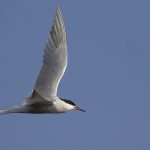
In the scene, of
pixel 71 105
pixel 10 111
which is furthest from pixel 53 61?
pixel 10 111

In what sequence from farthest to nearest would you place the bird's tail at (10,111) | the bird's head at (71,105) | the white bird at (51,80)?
the bird's head at (71,105) → the bird's tail at (10,111) → the white bird at (51,80)

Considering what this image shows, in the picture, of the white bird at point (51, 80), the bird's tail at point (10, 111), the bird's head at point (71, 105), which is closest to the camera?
the white bird at point (51, 80)

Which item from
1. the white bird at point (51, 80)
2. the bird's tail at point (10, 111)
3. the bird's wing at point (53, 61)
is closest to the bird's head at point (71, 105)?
the white bird at point (51, 80)

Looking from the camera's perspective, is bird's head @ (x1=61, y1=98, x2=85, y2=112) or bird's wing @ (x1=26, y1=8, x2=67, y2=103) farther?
bird's head @ (x1=61, y1=98, x2=85, y2=112)

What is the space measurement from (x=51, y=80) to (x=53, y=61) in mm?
647

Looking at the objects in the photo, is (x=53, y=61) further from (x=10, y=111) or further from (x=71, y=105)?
(x=10, y=111)

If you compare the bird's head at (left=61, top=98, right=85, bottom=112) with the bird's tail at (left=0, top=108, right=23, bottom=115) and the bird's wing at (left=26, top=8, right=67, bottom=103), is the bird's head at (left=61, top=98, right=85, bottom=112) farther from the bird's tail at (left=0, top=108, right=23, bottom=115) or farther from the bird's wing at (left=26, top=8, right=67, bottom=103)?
the bird's tail at (left=0, top=108, right=23, bottom=115)

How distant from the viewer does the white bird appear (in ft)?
44.9

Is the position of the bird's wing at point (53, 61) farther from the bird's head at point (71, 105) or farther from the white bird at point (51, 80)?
the bird's head at point (71, 105)

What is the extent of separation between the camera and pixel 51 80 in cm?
1414

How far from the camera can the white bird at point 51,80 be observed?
44.9 ft

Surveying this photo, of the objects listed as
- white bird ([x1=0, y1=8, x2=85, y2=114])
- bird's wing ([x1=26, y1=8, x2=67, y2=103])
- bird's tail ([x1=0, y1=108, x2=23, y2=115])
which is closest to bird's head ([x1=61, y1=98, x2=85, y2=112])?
white bird ([x1=0, y1=8, x2=85, y2=114])

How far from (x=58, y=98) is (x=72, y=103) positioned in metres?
0.92

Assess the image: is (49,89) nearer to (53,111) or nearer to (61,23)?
(53,111)
